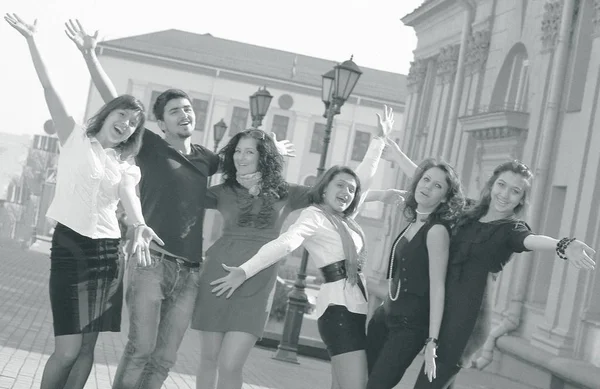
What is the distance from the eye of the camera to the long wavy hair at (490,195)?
5.98 metres

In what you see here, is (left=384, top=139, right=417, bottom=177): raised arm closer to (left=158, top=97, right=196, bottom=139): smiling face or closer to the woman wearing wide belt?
the woman wearing wide belt

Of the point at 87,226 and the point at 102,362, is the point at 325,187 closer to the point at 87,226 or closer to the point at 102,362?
the point at 87,226

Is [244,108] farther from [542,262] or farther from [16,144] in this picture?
[16,144]

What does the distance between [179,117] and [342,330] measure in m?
1.54

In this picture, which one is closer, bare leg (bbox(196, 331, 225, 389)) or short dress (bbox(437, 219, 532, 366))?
short dress (bbox(437, 219, 532, 366))

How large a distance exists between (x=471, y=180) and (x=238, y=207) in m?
18.0

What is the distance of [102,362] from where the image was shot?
1104 cm

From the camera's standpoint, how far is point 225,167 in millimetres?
6605

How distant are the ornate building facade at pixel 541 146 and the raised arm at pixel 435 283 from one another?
27.6 feet

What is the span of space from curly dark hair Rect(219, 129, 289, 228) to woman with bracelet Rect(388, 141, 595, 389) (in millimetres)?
1101

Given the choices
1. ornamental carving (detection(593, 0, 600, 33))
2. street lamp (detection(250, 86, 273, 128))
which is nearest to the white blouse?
ornamental carving (detection(593, 0, 600, 33))

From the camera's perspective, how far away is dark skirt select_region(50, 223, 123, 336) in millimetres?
5844

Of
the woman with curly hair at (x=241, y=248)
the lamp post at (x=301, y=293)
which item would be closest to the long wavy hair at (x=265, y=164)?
the woman with curly hair at (x=241, y=248)

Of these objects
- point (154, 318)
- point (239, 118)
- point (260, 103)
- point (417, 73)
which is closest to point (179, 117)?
point (154, 318)
